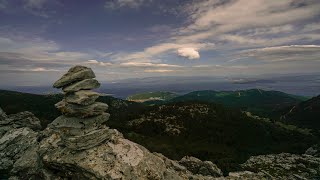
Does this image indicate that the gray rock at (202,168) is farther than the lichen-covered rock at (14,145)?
Yes

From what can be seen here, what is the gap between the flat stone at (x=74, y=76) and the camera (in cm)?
2887

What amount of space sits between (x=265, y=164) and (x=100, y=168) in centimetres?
5891

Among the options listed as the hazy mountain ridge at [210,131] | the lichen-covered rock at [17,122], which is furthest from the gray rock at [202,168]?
the hazy mountain ridge at [210,131]

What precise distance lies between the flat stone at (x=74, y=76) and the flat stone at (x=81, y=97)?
1.51 metres

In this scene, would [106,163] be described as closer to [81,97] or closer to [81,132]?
[81,132]

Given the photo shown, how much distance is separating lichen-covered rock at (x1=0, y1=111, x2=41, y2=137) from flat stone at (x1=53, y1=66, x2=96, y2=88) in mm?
20696

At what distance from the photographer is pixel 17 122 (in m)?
46.9

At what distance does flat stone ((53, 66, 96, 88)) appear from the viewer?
94.7 feet

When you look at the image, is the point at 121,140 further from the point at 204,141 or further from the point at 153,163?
the point at 204,141

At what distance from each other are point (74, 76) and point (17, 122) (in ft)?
82.4

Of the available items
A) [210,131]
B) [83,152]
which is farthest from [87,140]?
[210,131]

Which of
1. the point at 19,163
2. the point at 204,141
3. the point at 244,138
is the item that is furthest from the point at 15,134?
the point at 244,138

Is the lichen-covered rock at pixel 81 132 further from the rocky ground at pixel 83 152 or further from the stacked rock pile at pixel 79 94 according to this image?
the stacked rock pile at pixel 79 94

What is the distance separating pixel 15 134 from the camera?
126 ft
